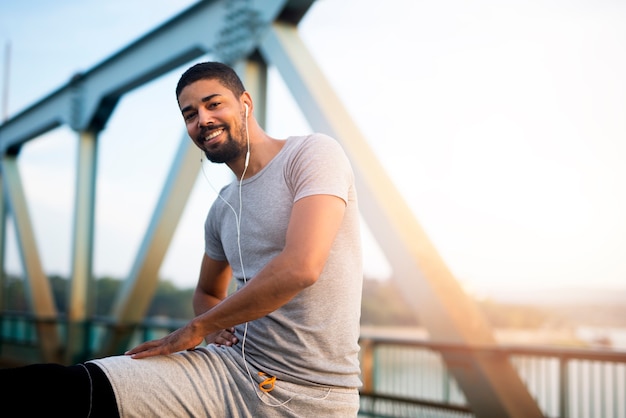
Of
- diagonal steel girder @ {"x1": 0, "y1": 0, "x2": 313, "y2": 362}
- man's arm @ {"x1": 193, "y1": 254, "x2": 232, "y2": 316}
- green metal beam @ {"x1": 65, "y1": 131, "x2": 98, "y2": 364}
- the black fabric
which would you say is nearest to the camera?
the black fabric

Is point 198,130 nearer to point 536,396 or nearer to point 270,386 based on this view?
point 270,386

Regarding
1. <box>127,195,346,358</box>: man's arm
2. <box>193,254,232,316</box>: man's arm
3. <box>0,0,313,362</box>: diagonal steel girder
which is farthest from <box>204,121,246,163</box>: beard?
<box>0,0,313,362</box>: diagonal steel girder

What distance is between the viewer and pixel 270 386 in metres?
1.42

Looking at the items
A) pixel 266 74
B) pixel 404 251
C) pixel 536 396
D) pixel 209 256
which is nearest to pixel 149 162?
pixel 266 74

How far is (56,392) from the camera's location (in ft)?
4.19

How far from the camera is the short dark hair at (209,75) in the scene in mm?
1552

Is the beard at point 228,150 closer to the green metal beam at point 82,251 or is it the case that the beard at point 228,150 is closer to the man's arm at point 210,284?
the man's arm at point 210,284

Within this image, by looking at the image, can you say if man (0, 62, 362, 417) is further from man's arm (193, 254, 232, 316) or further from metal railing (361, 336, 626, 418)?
metal railing (361, 336, 626, 418)

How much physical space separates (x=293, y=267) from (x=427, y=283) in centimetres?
269

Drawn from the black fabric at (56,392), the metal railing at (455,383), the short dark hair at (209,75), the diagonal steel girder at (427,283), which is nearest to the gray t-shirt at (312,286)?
the short dark hair at (209,75)

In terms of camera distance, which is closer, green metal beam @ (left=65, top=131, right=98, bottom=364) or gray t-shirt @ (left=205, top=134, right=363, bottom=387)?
gray t-shirt @ (left=205, top=134, right=363, bottom=387)

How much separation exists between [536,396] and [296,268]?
122 inches

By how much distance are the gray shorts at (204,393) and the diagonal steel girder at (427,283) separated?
8.25 ft

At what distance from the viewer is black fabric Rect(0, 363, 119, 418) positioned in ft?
4.07
